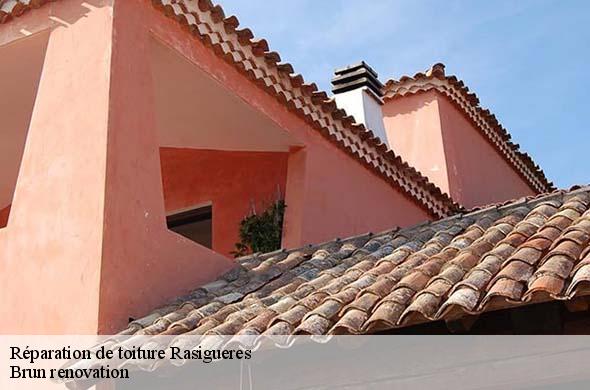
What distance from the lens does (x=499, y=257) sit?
401cm

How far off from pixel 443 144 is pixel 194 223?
3.95m

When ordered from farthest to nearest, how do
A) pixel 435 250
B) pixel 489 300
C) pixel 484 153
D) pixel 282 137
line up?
pixel 484 153 → pixel 282 137 → pixel 435 250 → pixel 489 300

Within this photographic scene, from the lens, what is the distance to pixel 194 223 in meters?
8.59

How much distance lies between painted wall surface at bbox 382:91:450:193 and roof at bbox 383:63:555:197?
13 centimetres

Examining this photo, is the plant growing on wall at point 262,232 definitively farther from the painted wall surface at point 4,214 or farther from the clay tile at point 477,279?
the clay tile at point 477,279

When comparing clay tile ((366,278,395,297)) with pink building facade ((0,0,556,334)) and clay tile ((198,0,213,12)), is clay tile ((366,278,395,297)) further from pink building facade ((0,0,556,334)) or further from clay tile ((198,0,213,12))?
clay tile ((198,0,213,12))

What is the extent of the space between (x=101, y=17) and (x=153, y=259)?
172 cm

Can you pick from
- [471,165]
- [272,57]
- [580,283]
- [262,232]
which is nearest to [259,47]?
[272,57]

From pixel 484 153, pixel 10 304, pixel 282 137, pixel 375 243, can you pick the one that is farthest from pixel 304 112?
pixel 484 153

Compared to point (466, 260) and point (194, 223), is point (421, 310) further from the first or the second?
point (194, 223)

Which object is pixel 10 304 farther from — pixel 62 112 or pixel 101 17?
pixel 101 17

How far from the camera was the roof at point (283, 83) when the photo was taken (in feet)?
19.7

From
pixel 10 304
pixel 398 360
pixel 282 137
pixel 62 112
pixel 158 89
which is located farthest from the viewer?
pixel 282 137

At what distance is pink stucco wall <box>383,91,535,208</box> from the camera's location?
35.8 ft
